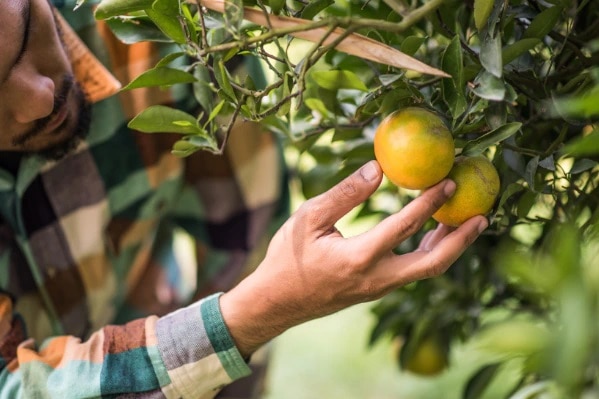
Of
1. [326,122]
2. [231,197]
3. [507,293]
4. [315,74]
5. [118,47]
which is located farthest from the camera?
[231,197]

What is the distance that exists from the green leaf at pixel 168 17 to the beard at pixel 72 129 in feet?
1.18

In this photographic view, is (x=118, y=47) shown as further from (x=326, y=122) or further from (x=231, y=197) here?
(x=326, y=122)

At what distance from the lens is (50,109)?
1008 mm

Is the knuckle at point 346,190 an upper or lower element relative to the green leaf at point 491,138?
lower

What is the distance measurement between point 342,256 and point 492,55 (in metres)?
0.25

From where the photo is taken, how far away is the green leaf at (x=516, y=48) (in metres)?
0.76

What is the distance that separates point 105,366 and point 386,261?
414 mm

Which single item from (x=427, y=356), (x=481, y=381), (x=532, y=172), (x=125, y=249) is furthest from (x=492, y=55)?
(x=125, y=249)

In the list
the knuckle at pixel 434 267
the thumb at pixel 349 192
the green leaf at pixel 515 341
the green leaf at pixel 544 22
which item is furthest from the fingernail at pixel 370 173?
the green leaf at pixel 515 341

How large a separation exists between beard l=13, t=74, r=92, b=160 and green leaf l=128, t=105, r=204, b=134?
10.7 inches

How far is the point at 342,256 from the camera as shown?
32.1 inches

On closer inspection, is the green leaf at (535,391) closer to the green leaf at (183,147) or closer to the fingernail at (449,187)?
the fingernail at (449,187)

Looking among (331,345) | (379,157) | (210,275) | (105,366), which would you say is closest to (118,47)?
(210,275)

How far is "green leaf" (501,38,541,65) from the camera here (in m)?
0.76
